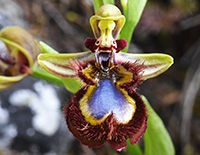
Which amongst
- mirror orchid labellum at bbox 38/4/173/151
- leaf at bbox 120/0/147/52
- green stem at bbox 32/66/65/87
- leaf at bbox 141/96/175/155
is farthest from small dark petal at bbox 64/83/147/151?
leaf at bbox 120/0/147/52

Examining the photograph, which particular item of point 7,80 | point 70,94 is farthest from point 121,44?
point 70,94

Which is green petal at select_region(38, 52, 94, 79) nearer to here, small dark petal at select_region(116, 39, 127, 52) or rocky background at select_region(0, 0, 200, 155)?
small dark petal at select_region(116, 39, 127, 52)

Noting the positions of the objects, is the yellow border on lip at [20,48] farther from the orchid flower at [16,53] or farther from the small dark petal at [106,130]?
the small dark petal at [106,130]

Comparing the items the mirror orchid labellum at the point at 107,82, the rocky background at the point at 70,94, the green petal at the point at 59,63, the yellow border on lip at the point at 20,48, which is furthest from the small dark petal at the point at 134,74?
the rocky background at the point at 70,94

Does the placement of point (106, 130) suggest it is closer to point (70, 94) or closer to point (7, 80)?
point (7, 80)

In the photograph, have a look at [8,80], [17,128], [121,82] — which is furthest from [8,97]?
[121,82]

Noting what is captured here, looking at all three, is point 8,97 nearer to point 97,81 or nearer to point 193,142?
point 97,81
